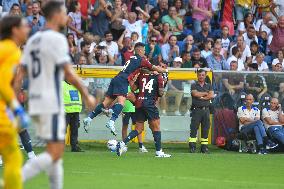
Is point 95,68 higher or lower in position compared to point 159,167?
higher

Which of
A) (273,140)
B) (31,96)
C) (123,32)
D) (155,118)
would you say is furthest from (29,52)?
(123,32)

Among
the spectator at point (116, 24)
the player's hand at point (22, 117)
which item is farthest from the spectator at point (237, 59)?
the player's hand at point (22, 117)

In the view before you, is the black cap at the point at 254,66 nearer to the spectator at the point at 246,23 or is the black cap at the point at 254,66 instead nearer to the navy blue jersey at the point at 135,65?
the spectator at the point at 246,23

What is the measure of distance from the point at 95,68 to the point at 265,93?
163 inches

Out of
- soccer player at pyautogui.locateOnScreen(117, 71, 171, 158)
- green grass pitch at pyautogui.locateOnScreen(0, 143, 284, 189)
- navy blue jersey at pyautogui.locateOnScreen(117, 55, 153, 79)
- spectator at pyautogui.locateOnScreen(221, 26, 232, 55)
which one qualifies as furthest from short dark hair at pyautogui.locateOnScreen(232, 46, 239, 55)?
navy blue jersey at pyautogui.locateOnScreen(117, 55, 153, 79)

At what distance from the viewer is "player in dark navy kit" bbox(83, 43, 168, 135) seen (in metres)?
20.0

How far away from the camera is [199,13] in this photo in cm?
2748

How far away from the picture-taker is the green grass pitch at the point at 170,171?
46.6 feet

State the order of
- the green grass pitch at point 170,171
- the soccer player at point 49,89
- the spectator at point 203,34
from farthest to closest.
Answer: the spectator at point 203,34 < the green grass pitch at point 170,171 < the soccer player at point 49,89

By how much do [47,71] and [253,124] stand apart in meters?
12.1

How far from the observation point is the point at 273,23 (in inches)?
1090

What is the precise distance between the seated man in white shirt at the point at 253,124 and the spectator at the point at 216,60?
105 inches

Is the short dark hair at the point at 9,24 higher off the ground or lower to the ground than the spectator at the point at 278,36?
higher

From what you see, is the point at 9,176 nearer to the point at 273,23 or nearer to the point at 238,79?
the point at 238,79
